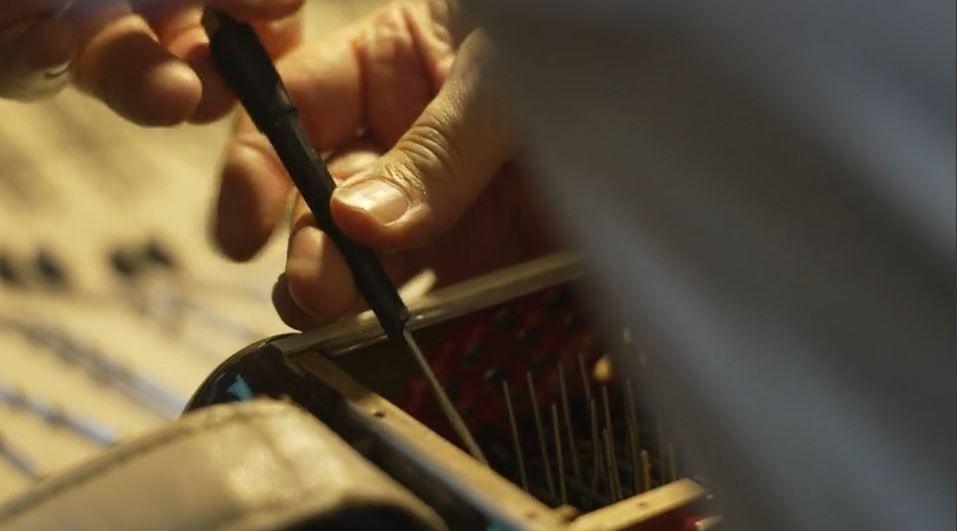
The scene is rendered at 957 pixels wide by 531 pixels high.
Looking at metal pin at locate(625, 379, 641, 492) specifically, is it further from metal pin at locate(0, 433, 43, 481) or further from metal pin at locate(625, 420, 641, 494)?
metal pin at locate(0, 433, 43, 481)

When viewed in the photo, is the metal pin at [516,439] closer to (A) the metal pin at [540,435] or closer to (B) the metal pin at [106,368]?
(A) the metal pin at [540,435]

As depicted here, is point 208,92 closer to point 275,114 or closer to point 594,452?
point 275,114

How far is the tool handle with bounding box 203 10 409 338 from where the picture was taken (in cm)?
38

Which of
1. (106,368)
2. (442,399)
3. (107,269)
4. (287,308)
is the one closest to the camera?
(442,399)

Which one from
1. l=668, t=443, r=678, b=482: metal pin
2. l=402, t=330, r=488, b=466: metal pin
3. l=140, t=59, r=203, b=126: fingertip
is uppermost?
l=140, t=59, r=203, b=126: fingertip

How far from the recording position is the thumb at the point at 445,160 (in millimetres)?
394

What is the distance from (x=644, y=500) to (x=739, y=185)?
0.26 ft

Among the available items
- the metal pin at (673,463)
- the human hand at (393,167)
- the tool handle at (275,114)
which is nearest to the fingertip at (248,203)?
the human hand at (393,167)

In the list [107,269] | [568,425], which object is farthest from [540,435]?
[107,269]

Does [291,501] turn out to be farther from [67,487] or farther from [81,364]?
[81,364]

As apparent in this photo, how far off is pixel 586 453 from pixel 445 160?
115 mm

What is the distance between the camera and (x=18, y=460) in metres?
0.64

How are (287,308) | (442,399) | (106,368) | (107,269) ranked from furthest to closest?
(107,269) → (106,368) → (287,308) → (442,399)

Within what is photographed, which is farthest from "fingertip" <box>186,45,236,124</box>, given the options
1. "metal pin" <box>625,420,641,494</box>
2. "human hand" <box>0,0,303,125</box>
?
"metal pin" <box>625,420,641,494</box>
